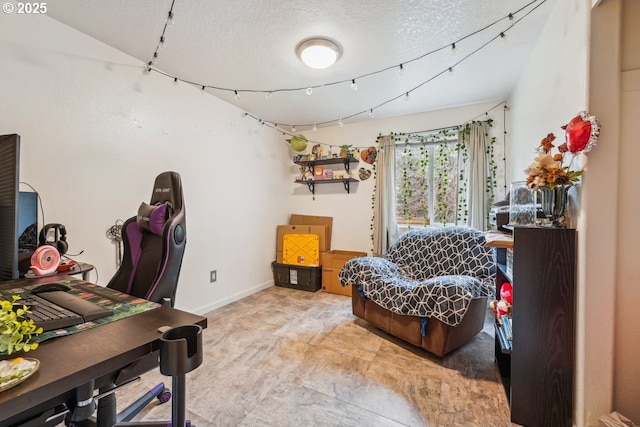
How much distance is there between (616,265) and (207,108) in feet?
11.1

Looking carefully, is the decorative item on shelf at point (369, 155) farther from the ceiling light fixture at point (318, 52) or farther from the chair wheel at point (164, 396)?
the chair wheel at point (164, 396)

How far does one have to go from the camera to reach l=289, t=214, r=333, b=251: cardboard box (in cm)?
388

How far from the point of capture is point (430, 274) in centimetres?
263

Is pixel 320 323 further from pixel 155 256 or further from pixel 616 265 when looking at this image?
pixel 616 265

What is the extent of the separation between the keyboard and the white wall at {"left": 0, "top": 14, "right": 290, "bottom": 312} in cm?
124

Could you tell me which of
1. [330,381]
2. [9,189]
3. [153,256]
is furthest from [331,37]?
[330,381]

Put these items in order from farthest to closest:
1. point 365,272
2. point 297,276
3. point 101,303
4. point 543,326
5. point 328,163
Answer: point 328,163
point 297,276
point 365,272
point 543,326
point 101,303

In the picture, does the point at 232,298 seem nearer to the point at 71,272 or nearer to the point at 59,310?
the point at 71,272

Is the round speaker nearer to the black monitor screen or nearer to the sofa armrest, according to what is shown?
the black monitor screen

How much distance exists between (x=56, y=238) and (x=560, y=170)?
288cm

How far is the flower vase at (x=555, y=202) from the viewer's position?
1.34 metres

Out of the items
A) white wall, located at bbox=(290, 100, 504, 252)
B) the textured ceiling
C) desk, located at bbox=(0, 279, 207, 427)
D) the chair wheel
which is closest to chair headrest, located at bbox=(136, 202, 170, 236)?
desk, located at bbox=(0, 279, 207, 427)

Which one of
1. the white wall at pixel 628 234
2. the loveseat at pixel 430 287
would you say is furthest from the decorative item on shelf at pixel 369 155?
the white wall at pixel 628 234

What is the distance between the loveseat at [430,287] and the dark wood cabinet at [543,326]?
49cm
